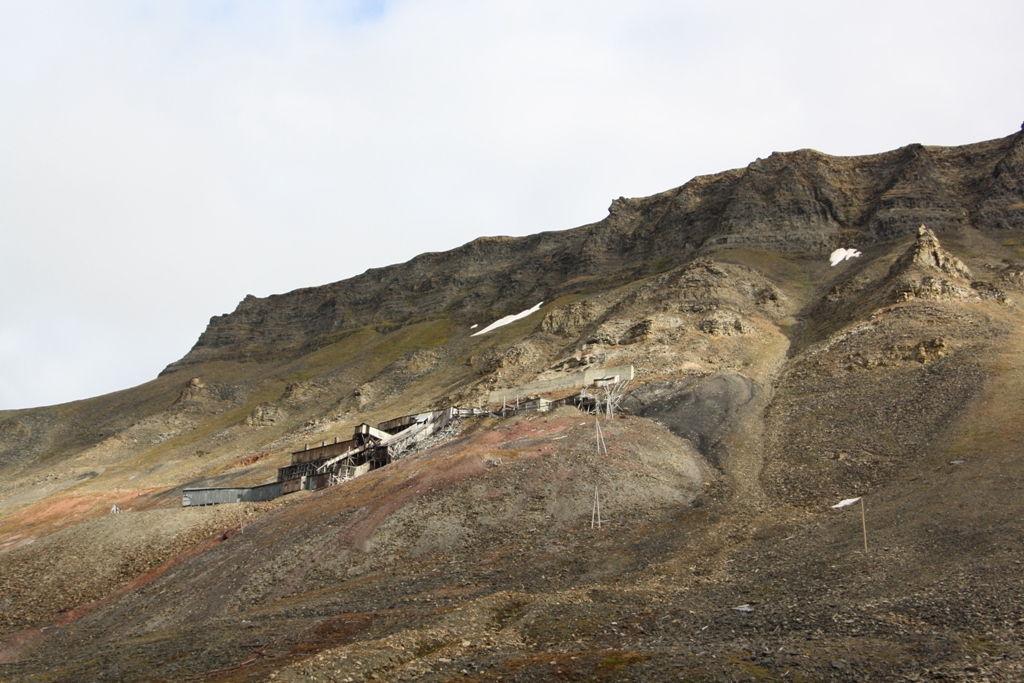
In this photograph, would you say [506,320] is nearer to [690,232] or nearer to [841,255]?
[690,232]

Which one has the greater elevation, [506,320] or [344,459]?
[506,320]

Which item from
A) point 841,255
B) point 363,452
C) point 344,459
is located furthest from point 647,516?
point 841,255

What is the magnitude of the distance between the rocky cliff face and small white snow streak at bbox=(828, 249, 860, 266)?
5.87 ft

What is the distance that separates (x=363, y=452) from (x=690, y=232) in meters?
69.0

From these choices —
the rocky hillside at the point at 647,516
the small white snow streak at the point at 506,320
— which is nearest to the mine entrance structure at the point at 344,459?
the rocky hillside at the point at 647,516

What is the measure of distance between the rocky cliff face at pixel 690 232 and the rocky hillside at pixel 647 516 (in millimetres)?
2398

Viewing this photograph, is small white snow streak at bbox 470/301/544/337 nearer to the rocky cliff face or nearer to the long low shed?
the rocky cliff face

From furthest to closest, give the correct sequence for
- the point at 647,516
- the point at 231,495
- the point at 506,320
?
the point at 506,320 → the point at 231,495 → the point at 647,516

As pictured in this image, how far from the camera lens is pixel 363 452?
57500 mm

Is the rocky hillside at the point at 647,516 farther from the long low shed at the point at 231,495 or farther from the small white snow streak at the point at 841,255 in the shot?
the long low shed at the point at 231,495

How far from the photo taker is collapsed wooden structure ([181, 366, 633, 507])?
5084cm

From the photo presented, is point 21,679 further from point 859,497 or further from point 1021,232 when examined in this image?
point 1021,232

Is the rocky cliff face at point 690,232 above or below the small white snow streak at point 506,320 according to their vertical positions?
above

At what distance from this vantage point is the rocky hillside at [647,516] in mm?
19234
